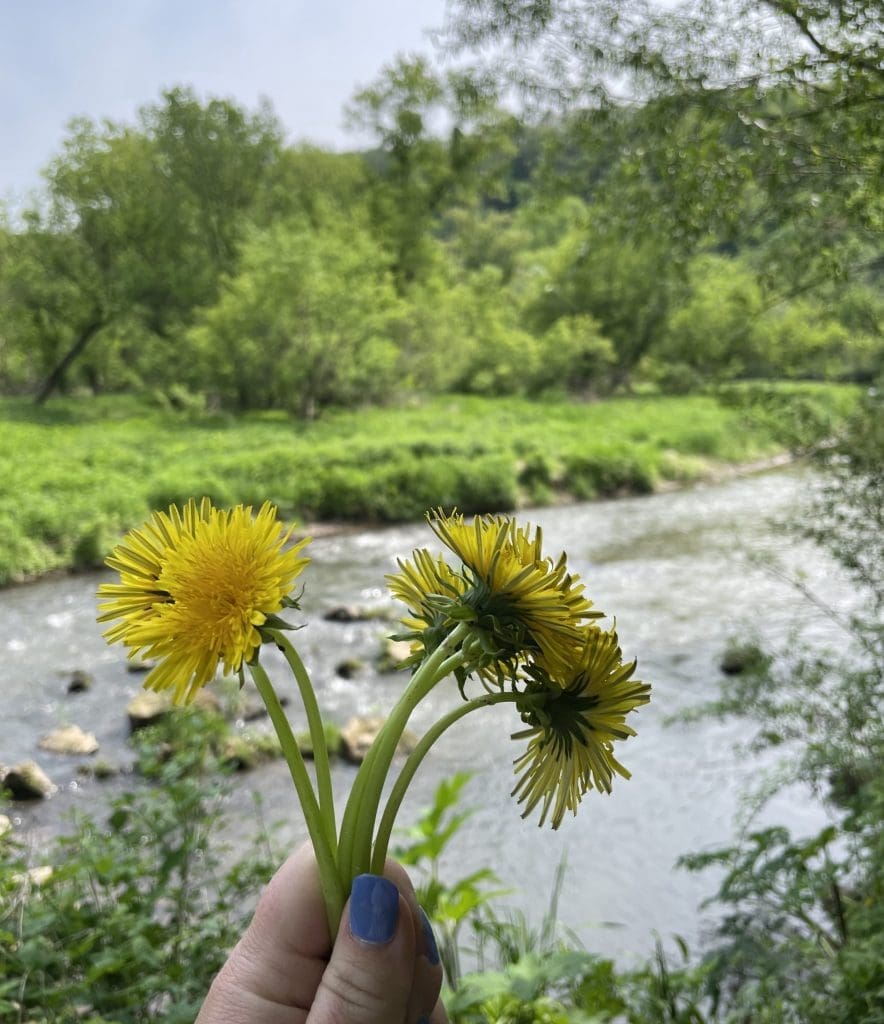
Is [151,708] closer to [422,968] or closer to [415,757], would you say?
[422,968]

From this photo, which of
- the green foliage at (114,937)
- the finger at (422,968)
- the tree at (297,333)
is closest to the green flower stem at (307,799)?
the finger at (422,968)

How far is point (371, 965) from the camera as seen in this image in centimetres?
92

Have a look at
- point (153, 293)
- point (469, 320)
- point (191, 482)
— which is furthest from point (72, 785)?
point (469, 320)

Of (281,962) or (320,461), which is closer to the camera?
(281,962)

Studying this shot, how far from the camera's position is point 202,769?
208 inches

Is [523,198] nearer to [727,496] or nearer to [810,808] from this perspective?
[810,808]

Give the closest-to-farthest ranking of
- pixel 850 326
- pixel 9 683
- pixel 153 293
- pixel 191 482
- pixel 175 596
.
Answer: pixel 175 596, pixel 850 326, pixel 9 683, pixel 191 482, pixel 153 293

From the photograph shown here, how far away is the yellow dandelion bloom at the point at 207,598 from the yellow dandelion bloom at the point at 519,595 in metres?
0.16

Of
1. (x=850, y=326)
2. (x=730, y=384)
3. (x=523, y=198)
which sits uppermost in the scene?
(x=523, y=198)

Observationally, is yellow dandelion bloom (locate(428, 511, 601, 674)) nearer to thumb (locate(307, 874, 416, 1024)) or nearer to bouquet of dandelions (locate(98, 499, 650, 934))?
bouquet of dandelions (locate(98, 499, 650, 934))

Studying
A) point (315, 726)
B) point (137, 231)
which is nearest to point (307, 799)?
point (315, 726)

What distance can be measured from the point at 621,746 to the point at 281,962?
6.86m

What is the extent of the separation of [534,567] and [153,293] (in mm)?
30236

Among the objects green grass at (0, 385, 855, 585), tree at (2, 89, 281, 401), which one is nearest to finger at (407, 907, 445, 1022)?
green grass at (0, 385, 855, 585)
